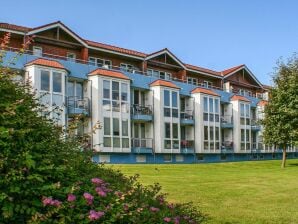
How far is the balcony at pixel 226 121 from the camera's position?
4876 centimetres

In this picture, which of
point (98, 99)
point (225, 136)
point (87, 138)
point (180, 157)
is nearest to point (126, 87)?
point (98, 99)

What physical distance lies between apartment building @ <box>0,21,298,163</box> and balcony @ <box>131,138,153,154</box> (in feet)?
0.27

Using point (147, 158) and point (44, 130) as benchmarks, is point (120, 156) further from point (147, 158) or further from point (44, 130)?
point (44, 130)

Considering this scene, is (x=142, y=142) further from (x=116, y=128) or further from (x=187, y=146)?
(x=187, y=146)

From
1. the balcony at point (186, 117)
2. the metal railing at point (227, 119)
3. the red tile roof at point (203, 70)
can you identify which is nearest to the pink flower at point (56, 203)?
the balcony at point (186, 117)

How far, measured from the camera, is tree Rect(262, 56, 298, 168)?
33.8 metres

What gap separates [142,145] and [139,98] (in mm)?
3959

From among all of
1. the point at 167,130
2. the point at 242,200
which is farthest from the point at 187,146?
the point at 242,200

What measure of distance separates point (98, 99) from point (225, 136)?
20373mm

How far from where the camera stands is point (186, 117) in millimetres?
43469

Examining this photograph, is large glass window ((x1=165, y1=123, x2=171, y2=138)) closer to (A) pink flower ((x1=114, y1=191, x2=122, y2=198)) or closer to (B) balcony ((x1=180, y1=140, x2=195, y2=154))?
(B) balcony ((x1=180, y1=140, x2=195, y2=154))

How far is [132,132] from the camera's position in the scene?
127ft

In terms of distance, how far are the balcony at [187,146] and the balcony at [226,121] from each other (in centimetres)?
598

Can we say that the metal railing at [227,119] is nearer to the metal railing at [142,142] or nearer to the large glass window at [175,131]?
the large glass window at [175,131]
